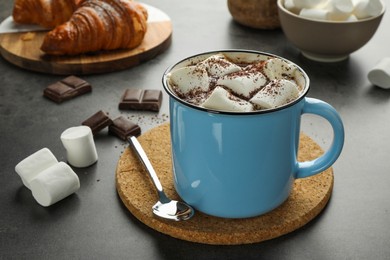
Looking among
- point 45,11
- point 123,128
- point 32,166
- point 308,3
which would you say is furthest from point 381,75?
point 45,11

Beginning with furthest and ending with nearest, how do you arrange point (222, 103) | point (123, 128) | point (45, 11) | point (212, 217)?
point (45, 11) → point (123, 128) → point (212, 217) → point (222, 103)

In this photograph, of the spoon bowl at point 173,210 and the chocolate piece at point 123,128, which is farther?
the chocolate piece at point 123,128

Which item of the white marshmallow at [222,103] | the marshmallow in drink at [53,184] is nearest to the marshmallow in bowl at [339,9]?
the white marshmallow at [222,103]

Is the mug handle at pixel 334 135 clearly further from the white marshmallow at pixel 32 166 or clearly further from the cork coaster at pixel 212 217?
the white marshmallow at pixel 32 166

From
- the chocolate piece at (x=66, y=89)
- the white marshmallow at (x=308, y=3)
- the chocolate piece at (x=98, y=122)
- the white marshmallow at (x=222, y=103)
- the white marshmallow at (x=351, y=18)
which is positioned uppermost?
the white marshmallow at (x=222, y=103)

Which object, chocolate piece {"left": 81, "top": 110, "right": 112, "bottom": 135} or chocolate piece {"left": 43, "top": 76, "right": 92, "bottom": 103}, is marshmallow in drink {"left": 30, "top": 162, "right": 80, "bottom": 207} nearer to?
chocolate piece {"left": 81, "top": 110, "right": 112, "bottom": 135}

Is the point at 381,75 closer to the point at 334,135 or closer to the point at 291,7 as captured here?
the point at 291,7

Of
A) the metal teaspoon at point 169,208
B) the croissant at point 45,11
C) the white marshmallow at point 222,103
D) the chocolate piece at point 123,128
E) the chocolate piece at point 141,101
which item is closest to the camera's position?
the white marshmallow at point 222,103
